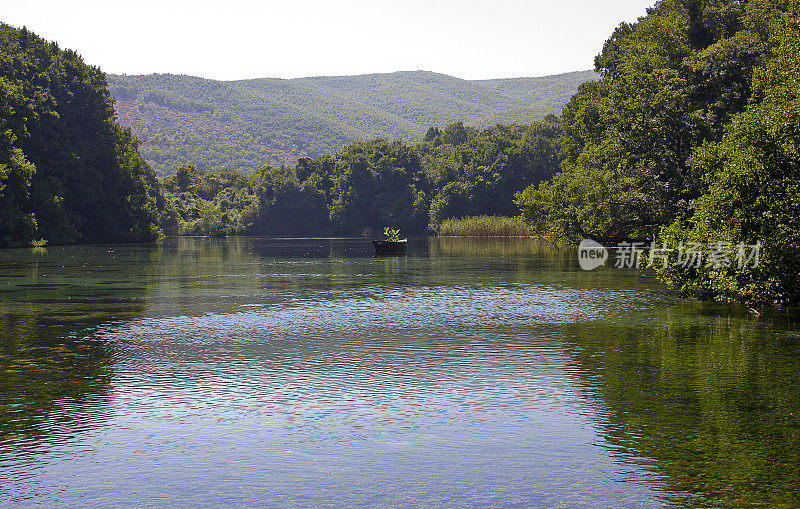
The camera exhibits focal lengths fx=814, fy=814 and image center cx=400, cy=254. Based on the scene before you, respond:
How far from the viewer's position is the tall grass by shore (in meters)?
116

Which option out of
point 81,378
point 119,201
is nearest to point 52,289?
point 81,378

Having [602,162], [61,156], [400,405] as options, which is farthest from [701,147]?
[61,156]

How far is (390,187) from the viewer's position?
558ft

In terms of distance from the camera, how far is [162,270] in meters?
52.7

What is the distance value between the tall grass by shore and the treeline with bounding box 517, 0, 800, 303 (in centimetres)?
2475

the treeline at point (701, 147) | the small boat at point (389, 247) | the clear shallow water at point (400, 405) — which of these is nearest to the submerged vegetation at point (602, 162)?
the treeline at point (701, 147)

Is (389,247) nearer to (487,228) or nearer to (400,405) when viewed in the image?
(487,228)

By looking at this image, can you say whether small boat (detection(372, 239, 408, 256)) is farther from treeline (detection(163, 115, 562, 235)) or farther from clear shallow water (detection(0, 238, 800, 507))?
treeline (detection(163, 115, 562, 235))

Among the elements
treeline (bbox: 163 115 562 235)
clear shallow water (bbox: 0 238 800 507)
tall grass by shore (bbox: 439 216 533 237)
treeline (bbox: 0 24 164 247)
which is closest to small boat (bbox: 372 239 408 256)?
tall grass by shore (bbox: 439 216 533 237)

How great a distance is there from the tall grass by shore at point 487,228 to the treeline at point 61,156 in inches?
→ 1882

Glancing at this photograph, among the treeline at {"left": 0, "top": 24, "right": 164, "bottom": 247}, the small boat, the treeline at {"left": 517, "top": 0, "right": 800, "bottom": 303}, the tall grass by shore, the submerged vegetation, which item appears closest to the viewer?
the treeline at {"left": 517, "top": 0, "right": 800, "bottom": 303}

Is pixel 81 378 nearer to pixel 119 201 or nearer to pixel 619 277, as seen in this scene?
pixel 619 277

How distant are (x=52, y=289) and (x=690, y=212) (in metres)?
39.7

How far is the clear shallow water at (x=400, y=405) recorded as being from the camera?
10.3 meters
